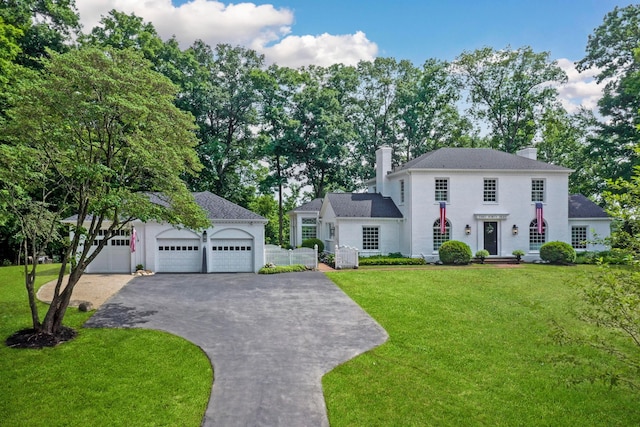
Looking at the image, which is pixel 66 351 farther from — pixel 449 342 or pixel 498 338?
pixel 498 338

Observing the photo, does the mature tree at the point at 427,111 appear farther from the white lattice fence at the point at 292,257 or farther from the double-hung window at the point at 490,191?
the white lattice fence at the point at 292,257

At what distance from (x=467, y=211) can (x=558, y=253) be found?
591 centimetres

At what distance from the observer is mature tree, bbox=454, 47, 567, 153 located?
37.4m

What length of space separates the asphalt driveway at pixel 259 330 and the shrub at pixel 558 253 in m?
15.4

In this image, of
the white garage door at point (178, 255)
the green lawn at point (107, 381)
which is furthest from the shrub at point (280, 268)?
the green lawn at point (107, 381)

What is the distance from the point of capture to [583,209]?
29250 mm

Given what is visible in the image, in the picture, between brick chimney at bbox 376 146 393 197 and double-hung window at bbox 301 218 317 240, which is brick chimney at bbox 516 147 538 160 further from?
double-hung window at bbox 301 218 317 240

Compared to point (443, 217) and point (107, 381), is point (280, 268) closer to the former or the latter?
point (443, 217)

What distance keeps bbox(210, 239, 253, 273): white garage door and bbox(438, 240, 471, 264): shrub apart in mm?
11730

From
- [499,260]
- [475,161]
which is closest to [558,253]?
[499,260]

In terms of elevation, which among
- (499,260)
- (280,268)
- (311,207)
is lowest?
(499,260)

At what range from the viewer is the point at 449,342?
11.0 m

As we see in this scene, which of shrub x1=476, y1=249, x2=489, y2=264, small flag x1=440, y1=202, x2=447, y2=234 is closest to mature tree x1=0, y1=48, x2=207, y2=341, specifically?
small flag x1=440, y1=202, x2=447, y2=234

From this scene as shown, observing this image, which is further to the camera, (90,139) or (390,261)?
(390,261)
